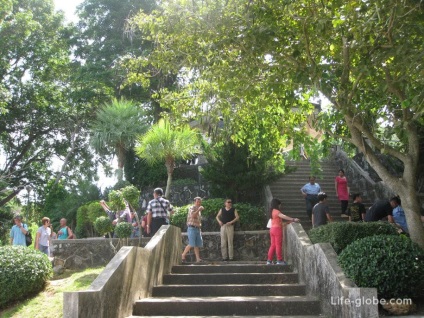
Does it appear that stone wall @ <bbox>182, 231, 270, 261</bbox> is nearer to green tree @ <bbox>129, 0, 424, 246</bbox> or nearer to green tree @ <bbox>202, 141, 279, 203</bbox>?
green tree @ <bbox>129, 0, 424, 246</bbox>

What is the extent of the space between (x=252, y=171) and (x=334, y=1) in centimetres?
865

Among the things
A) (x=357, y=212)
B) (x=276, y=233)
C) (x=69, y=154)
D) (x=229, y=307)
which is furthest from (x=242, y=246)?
(x=69, y=154)

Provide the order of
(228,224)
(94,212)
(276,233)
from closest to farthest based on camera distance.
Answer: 1. (276,233)
2. (228,224)
3. (94,212)

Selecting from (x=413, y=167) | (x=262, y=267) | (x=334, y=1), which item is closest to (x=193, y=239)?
(x=262, y=267)

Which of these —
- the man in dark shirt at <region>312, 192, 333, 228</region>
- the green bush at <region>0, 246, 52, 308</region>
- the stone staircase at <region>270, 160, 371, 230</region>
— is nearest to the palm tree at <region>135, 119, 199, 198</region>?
the stone staircase at <region>270, 160, 371, 230</region>

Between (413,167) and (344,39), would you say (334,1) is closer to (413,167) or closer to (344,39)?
(344,39)

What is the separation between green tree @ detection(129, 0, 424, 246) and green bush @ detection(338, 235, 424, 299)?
1278 mm

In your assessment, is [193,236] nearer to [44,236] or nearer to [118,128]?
[44,236]

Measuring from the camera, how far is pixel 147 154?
17.8 m

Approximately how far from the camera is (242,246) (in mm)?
13797

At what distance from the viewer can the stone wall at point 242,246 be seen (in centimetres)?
1371

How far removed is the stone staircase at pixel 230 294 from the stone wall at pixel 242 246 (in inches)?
114

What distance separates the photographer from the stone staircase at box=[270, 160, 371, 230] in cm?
1711

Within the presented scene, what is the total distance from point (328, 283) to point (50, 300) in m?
6.00
